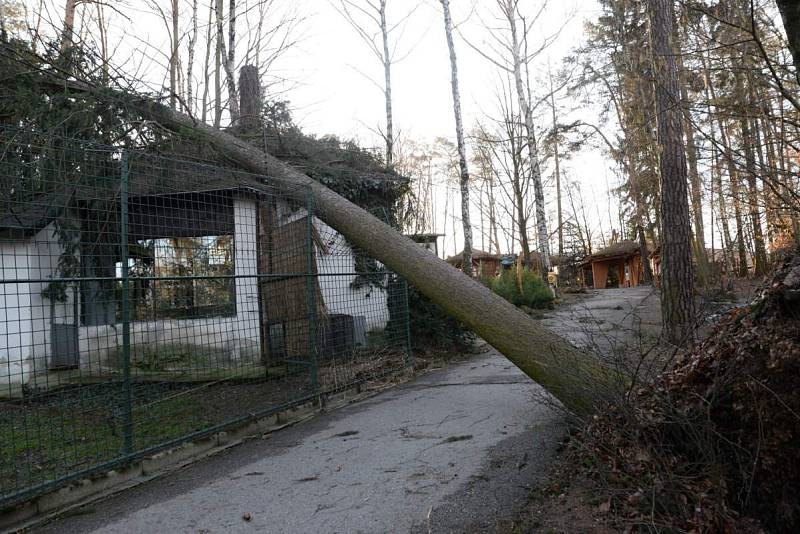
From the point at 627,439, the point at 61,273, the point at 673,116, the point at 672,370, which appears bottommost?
the point at 627,439

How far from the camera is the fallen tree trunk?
4.23m

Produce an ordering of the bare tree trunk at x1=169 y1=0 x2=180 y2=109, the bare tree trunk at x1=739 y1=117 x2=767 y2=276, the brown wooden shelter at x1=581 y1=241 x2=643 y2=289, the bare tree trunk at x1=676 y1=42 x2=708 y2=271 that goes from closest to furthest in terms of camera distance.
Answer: the bare tree trunk at x1=739 y1=117 x2=767 y2=276
the bare tree trunk at x1=676 y1=42 x2=708 y2=271
the bare tree trunk at x1=169 y1=0 x2=180 y2=109
the brown wooden shelter at x1=581 y1=241 x2=643 y2=289

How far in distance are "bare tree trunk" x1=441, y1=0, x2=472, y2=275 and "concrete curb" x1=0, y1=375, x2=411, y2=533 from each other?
29.1 ft

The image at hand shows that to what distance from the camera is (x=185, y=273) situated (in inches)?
344

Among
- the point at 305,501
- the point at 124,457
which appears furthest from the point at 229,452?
the point at 305,501

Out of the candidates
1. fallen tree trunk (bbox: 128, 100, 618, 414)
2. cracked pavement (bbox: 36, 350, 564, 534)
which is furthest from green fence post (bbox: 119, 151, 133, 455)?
fallen tree trunk (bbox: 128, 100, 618, 414)

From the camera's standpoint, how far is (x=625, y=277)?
1495 inches

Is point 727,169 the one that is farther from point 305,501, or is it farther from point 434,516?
point 305,501

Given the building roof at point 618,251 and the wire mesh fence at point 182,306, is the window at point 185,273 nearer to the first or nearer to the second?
the wire mesh fence at point 182,306

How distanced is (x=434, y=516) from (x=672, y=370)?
5.92ft

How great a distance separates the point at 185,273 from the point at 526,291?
10.7m

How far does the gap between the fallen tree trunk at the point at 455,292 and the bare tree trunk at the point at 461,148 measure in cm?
738

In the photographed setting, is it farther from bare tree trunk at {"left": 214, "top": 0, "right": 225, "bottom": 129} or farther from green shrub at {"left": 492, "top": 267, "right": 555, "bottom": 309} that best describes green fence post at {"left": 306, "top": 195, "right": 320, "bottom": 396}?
green shrub at {"left": 492, "top": 267, "right": 555, "bottom": 309}

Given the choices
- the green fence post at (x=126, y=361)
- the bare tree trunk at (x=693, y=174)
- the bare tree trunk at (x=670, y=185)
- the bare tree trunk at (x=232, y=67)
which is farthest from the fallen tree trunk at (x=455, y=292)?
the bare tree trunk at (x=232, y=67)
